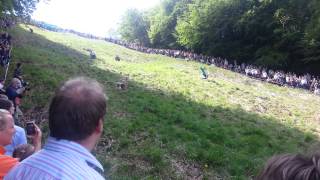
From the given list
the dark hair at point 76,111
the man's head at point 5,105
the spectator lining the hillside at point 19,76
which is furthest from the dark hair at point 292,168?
the spectator lining the hillside at point 19,76

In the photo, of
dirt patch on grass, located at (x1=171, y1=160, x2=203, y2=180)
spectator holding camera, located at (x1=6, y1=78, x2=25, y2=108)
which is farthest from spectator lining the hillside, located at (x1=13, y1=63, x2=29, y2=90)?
dirt patch on grass, located at (x1=171, y1=160, x2=203, y2=180)

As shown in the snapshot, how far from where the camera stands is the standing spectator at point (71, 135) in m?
3.21

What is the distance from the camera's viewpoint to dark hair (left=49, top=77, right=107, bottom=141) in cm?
321

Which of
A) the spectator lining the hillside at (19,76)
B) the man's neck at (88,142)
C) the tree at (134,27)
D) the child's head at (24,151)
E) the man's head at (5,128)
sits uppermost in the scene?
the man's neck at (88,142)

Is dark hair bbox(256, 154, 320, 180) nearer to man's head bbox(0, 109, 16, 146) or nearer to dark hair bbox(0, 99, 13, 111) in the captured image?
man's head bbox(0, 109, 16, 146)

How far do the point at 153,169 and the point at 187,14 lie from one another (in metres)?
72.5

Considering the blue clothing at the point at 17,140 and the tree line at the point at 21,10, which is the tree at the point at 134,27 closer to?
the tree line at the point at 21,10

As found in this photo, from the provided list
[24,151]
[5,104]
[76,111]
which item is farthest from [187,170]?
[76,111]

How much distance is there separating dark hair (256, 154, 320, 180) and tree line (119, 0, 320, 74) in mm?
57997

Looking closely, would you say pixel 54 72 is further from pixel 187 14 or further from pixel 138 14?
pixel 138 14

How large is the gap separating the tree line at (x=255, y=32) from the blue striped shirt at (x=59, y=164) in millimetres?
57314

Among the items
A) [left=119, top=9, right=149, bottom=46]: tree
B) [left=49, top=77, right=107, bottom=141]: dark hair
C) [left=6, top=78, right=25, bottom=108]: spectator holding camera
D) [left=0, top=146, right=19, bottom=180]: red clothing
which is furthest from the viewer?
[left=119, top=9, right=149, bottom=46]: tree

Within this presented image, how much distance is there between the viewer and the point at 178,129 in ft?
60.0

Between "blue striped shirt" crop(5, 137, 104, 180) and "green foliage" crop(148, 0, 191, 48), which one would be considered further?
"green foliage" crop(148, 0, 191, 48)
